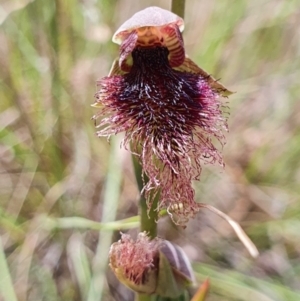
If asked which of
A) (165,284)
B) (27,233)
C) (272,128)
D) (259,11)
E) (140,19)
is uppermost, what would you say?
(140,19)

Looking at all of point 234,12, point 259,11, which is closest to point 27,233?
point 234,12

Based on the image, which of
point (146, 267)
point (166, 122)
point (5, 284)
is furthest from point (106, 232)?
point (166, 122)

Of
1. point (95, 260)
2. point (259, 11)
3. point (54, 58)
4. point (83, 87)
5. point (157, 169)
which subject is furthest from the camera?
point (259, 11)

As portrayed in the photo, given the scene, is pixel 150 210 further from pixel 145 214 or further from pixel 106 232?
pixel 106 232

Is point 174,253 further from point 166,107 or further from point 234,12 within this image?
point 234,12

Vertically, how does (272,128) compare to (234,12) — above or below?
below

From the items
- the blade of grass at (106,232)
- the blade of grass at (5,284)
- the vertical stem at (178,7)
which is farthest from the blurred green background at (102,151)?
the vertical stem at (178,7)
